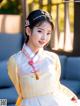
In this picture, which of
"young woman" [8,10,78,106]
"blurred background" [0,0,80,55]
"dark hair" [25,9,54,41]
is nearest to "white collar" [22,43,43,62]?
"young woman" [8,10,78,106]

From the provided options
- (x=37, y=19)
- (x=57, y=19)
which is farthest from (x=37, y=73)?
(x=57, y=19)

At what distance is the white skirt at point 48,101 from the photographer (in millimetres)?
1797

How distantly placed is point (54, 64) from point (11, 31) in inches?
128

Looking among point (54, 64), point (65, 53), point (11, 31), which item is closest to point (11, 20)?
point (11, 31)

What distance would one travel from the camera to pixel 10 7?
511cm

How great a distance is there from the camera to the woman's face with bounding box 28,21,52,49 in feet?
5.92

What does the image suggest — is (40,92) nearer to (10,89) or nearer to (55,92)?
(55,92)

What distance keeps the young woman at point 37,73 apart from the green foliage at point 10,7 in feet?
10.7

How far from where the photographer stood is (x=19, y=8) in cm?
517

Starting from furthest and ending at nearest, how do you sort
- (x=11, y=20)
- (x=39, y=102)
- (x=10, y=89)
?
(x=11, y=20), (x=10, y=89), (x=39, y=102)

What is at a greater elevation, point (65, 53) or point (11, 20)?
point (11, 20)

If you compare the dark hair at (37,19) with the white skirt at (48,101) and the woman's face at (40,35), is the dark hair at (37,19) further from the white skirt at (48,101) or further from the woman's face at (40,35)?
the white skirt at (48,101)

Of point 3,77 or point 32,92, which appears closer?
point 32,92

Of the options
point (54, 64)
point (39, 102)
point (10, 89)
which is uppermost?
point (54, 64)
